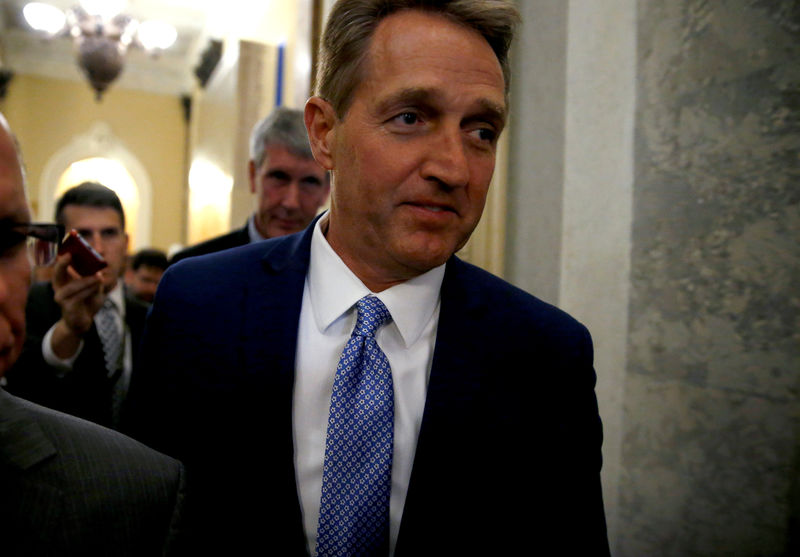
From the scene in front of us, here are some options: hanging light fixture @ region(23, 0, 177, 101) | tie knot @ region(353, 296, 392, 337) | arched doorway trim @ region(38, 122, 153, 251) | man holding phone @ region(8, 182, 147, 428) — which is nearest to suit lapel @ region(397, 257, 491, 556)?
tie knot @ region(353, 296, 392, 337)

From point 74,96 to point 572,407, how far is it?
33.9 ft

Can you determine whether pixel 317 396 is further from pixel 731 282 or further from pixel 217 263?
pixel 731 282

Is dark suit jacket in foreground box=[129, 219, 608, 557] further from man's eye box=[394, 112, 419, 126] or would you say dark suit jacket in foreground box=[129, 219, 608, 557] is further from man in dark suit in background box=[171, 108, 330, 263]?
man in dark suit in background box=[171, 108, 330, 263]

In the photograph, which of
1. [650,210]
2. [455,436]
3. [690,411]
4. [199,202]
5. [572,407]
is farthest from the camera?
[199,202]

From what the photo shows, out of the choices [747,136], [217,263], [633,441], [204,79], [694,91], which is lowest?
[633,441]

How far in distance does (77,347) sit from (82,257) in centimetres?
28

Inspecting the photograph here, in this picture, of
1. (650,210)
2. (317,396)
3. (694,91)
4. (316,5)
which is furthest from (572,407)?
(316,5)

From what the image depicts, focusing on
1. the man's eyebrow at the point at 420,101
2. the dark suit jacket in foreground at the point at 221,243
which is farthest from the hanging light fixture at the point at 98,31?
the man's eyebrow at the point at 420,101

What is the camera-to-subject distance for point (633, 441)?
1688 mm

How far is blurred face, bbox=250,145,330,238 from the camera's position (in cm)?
217

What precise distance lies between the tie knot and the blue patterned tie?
2 cm

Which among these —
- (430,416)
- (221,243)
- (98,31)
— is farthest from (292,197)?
(98,31)

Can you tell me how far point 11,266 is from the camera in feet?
2.68

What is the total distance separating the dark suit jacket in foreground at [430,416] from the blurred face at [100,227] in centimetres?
105
